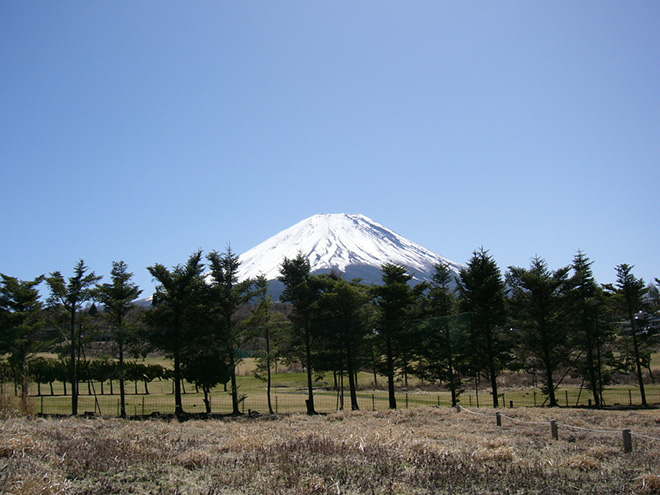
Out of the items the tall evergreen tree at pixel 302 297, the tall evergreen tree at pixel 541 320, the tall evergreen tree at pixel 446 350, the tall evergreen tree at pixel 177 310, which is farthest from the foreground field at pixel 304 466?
the tall evergreen tree at pixel 541 320

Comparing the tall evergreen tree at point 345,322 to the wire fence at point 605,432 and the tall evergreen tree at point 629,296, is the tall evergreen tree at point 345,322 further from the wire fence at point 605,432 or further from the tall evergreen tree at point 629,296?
the tall evergreen tree at point 629,296

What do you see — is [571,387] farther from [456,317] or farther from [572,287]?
[456,317]

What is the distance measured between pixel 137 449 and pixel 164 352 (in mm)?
17908

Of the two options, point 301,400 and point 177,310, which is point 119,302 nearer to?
point 177,310

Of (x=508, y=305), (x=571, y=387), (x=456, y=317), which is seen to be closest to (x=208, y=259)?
(x=456, y=317)

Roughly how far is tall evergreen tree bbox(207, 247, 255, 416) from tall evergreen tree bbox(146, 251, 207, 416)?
0.74 metres

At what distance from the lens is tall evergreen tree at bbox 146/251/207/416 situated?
918 inches

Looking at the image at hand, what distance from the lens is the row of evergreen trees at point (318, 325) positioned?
77.9 feet

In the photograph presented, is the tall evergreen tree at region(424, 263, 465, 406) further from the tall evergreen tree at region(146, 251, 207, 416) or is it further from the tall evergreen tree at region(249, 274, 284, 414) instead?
the tall evergreen tree at region(146, 251, 207, 416)

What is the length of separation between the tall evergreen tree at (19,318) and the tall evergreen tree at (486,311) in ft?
75.4

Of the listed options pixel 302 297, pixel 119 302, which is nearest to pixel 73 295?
pixel 119 302

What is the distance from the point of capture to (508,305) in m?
28.5

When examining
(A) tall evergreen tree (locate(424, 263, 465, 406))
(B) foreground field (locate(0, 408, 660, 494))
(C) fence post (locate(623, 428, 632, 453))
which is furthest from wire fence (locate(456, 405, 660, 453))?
(A) tall evergreen tree (locate(424, 263, 465, 406))

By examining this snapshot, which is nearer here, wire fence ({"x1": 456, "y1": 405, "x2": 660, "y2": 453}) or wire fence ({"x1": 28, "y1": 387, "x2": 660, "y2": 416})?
wire fence ({"x1": 456, "y1": 405, "x2": 660, "y2": 453})
